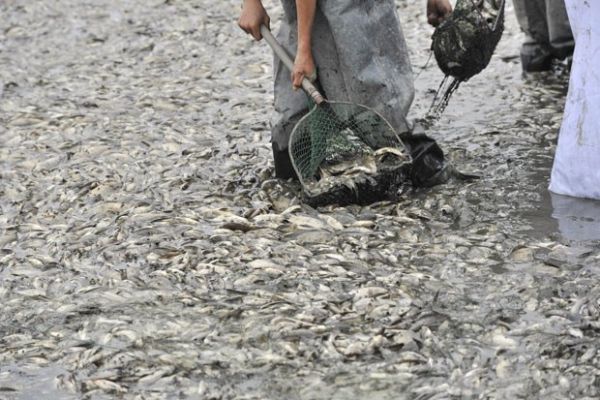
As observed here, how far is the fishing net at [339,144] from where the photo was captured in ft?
19.8

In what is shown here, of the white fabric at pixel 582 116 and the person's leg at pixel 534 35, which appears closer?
the white fabric at pixel 582 116

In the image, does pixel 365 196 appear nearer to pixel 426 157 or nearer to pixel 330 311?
pixel 426 157

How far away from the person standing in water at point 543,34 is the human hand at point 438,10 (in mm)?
1615

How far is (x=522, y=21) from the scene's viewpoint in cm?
A: 836

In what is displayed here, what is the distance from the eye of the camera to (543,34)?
8.27 meters

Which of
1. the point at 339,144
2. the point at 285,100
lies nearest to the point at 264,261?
the point at 339,144

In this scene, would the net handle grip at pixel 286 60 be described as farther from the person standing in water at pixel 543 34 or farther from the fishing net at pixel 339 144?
the person standing in water at pixel 543 34

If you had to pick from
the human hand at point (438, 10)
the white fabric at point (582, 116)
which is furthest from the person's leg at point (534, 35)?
the white fabric at point (582, 116)

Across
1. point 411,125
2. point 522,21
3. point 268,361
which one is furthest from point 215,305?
point 522,21

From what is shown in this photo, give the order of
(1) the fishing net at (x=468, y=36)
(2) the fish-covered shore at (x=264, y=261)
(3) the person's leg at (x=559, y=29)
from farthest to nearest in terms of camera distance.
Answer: (3) the person's leg at (x=559, y=29), (1) the fishing net at (x=468, y=36), (2) the fish-covered shore at (x=264, y=261)

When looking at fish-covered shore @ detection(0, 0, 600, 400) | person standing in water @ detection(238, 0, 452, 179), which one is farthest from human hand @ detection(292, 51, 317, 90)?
fish-covered shore @ detection(0, 0, 600, 400)

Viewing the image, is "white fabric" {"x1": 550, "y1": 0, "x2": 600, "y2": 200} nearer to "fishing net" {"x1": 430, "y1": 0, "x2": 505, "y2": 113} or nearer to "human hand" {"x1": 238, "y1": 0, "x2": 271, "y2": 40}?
"fishing net" {"x1": 430, "y1": 0, "x2": 505, "y2": 113}

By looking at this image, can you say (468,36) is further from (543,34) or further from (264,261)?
(543,34)

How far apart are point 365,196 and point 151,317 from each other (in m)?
1.54
